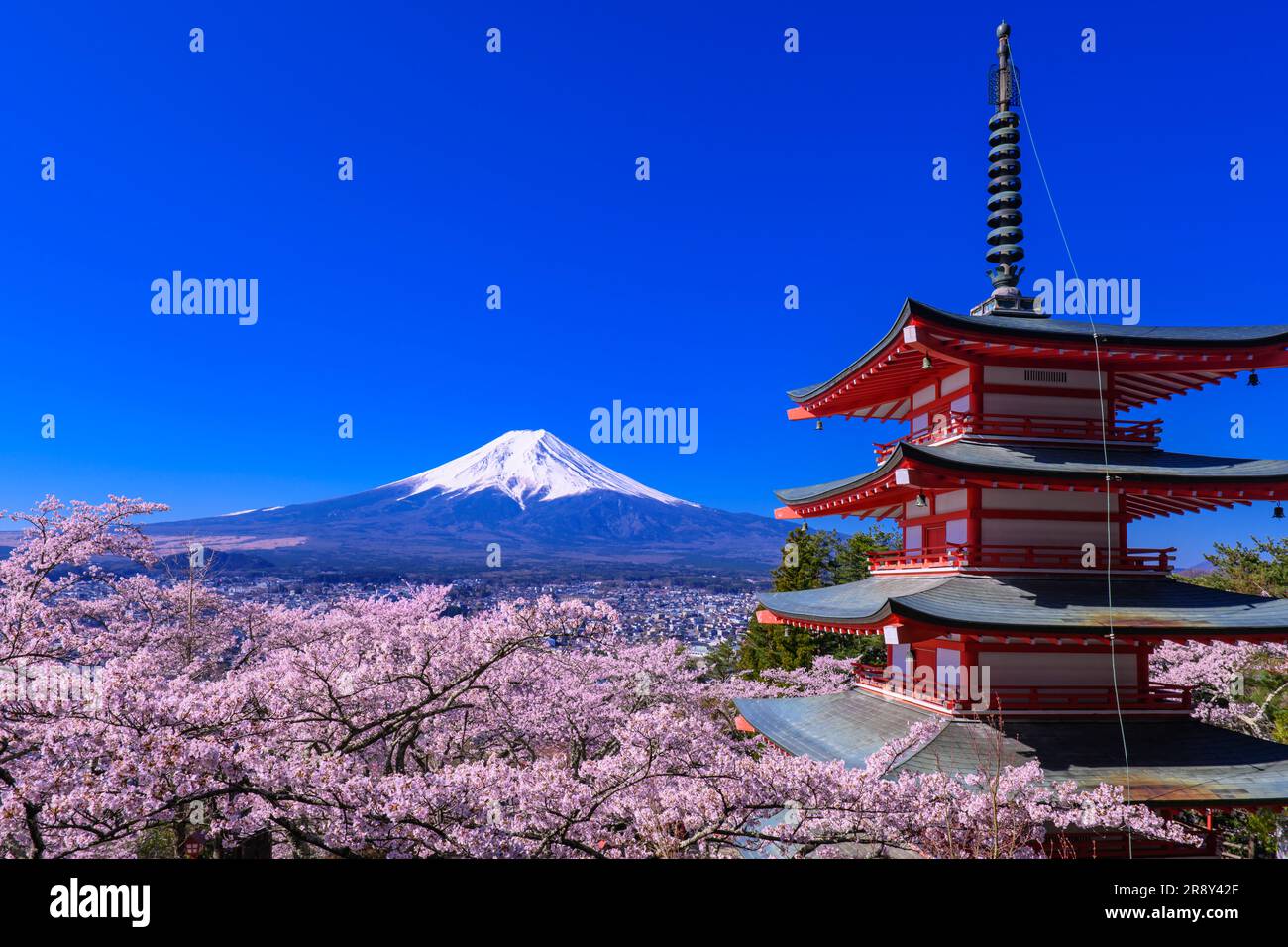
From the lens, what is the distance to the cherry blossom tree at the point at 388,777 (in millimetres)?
5605

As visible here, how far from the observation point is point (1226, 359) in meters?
9.34

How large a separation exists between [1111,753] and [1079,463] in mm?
3665

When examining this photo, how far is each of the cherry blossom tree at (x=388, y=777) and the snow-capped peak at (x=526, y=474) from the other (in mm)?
65466

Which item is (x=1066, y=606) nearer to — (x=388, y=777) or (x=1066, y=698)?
(x=1066, y=698)

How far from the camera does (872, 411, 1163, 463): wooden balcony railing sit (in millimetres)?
9867

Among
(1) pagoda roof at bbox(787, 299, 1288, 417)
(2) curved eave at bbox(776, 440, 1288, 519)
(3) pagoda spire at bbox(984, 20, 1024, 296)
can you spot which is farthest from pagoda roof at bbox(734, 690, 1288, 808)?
(3) pagoda spire at bbox(984, 20, 1024, 296)

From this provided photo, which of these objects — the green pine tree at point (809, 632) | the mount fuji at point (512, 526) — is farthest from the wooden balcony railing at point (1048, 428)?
the mount fuji at point (512, 526)

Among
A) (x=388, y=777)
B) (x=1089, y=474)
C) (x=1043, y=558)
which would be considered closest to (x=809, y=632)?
(x=1043, y=558)

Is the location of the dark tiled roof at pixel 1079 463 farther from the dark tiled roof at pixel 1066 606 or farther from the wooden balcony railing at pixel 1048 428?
the dark tiled roof at pixel 1066 606

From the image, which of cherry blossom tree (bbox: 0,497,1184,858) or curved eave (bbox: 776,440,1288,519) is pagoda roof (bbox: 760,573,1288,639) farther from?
cherry blossom tree (bbox: 0,497,1184,858)

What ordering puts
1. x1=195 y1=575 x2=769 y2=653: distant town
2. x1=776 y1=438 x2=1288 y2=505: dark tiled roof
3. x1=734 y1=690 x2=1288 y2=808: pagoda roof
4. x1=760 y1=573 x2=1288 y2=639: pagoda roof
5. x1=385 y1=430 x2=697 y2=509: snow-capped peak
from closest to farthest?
x1=734 y1=690 x2=1288 y2=808: pagoda roof → x1=760 y1=573 x2=1288 y2=639: pagoda roof → x1=776 y1=438 x2=1288 y2=505: dark tiled roof → x1=195 y1=575 x2=769 y2=653: distant town → x1=385 y1=430 x2=697 y2=509: snow-capped peak

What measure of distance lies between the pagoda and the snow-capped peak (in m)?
65.2

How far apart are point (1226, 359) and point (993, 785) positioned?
23.0 ft

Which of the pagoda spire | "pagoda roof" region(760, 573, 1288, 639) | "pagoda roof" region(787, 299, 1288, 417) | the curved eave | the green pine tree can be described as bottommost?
the green pine tree
